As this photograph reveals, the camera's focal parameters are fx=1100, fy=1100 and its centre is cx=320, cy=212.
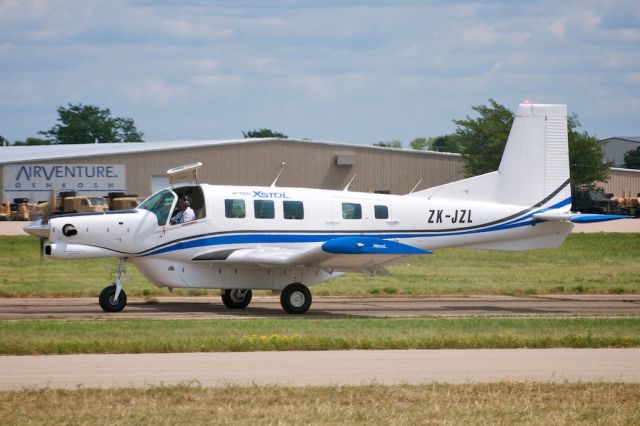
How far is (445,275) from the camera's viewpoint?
110 feet

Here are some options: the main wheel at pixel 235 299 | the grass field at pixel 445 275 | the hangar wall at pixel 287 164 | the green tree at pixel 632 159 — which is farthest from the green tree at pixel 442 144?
the main wheel at pixel 235 299

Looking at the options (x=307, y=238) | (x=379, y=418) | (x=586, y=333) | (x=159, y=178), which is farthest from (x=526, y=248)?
(x=159, y=178)

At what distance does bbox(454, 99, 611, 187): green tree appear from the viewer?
82.7m

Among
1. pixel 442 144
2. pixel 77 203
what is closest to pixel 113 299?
pixel 77 203

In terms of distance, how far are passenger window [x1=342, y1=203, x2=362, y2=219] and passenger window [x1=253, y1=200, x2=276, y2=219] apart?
161 centimetres

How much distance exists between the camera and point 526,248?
25484 mm

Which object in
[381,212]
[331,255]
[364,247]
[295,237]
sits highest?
[381,212]

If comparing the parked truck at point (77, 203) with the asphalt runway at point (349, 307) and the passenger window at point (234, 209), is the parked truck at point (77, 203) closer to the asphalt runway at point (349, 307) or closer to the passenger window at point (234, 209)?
the asphalt runway at point (349, 307)

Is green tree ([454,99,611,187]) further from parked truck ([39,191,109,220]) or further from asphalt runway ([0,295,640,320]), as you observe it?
asphalt runway ([0,295,640,320])

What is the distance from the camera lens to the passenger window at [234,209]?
75.8 ft

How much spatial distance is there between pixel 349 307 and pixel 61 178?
48696 mm

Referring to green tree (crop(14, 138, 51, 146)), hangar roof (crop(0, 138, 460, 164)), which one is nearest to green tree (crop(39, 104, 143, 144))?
green tree (crop(14, 138, 51, 146))

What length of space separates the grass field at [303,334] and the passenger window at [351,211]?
414cm

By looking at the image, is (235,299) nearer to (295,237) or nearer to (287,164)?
(295,237)
